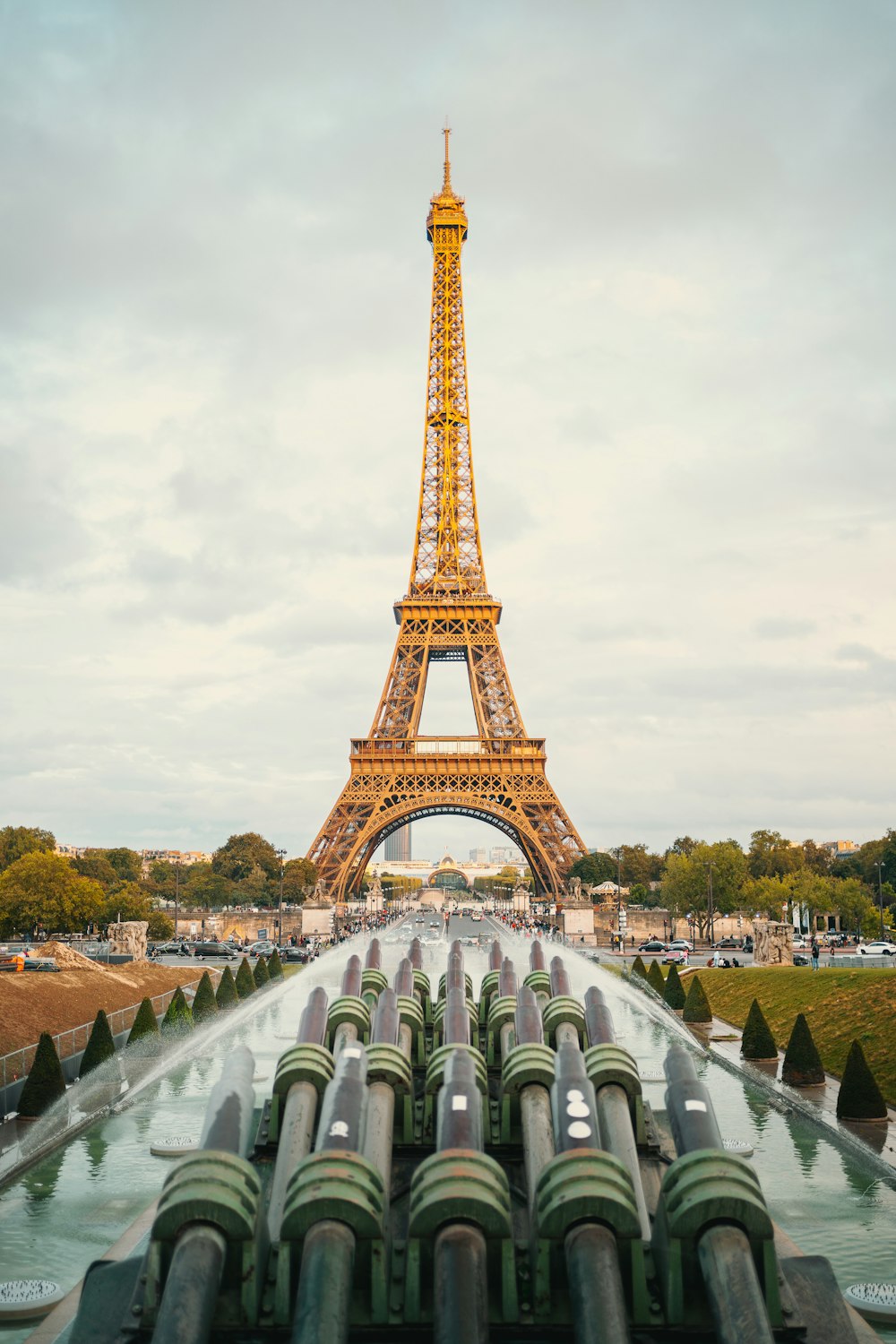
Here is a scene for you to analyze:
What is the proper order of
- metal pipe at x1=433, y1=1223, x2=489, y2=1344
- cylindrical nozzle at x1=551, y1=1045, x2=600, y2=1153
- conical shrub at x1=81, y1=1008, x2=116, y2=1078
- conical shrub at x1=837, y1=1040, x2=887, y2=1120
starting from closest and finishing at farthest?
metal pipe at x1=433, y1=1223, x2=489, y2=1344, cylindrical nozzle at x1=551, y1=1045, x2=600, y2=1153, conical shrub at x1=837, y1=1040, x2=887, y2=1120, conical shrub at x1=81, y1=1008, x2=116, y2=1078

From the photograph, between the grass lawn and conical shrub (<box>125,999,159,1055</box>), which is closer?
the grass lawn

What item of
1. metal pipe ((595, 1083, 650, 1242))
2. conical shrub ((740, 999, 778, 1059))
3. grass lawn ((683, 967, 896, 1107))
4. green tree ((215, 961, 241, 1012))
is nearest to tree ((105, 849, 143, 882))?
green tree ((215, 961, 241, 1012))

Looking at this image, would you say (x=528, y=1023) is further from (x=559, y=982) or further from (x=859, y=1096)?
(x=859, y=1096)

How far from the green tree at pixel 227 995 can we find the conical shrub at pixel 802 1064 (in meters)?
17.7

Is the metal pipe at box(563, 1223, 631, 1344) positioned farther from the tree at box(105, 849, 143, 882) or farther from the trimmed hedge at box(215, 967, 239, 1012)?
the tree at box(105, 849, 143, 882)

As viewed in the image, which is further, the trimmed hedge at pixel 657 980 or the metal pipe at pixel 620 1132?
the trimmed hedge at pixel 657 980

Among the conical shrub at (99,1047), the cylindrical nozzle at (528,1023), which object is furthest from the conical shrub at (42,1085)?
the cylindrical nozzle at (528,1023)

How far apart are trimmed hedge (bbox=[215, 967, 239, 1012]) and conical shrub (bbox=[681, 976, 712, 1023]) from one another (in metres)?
14.7

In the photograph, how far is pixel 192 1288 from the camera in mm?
8414

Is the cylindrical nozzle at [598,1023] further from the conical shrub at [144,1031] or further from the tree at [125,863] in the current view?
the tree at [125,863]

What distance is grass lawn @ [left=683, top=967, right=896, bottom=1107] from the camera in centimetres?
2795

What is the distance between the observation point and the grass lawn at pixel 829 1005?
27953 millimetres

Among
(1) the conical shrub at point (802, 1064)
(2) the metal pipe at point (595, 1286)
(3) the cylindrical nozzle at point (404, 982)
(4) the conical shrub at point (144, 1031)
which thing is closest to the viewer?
(2) the metal pipe at point (595, 1286)

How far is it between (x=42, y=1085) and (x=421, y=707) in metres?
66.3
